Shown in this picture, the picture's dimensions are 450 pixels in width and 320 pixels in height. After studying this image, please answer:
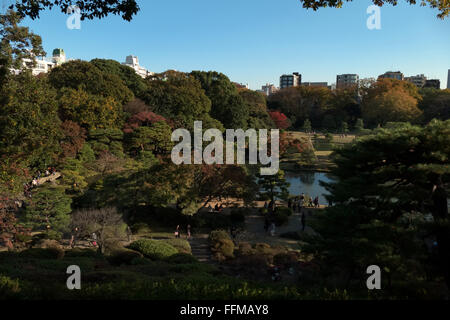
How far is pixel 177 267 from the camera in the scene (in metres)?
8.78

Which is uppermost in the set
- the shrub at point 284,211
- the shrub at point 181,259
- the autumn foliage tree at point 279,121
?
the autumn foliage tree at point 279,121

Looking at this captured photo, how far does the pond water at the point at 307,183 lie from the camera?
2342 centimetres

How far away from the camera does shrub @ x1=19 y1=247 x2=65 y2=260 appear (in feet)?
32.6

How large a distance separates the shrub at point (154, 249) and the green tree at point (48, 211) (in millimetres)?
3483

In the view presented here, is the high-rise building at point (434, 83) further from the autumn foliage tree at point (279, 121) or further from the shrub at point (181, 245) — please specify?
the shrub at point (181, 245)

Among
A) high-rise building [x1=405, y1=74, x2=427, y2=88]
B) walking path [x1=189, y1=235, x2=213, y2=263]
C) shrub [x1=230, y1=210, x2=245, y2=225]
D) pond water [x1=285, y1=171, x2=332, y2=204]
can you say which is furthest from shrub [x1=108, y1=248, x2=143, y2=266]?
high-rise building [x1=405, y1=74, x2=427, y2=88]

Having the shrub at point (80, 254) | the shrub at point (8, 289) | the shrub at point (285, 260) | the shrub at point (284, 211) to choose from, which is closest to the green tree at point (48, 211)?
the shrub at point (80, 254)

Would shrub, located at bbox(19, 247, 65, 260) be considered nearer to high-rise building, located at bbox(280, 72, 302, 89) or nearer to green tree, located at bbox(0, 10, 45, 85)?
green tree, located at bbox(0, 10, 45, 85)

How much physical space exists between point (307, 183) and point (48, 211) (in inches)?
768

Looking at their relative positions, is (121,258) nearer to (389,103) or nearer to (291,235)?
(291,235)

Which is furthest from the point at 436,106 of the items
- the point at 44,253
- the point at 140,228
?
the point at 44,253
